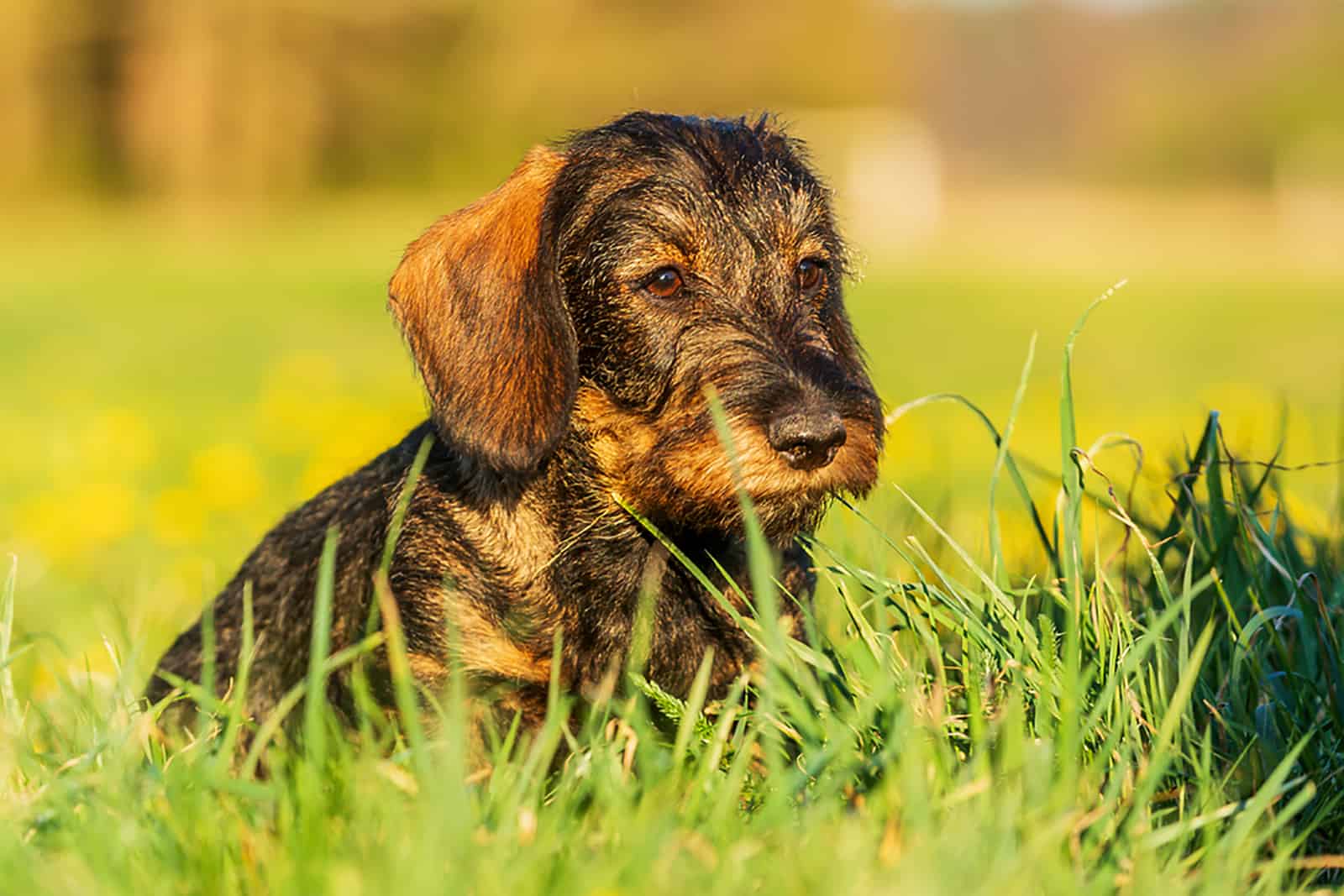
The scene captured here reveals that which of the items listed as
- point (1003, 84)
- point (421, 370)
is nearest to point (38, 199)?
point (421, 370)

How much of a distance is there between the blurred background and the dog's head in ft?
1.32

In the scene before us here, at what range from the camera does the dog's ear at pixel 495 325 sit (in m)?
3.30

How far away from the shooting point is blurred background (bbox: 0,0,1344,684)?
669 cm

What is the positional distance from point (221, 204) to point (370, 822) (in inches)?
1300

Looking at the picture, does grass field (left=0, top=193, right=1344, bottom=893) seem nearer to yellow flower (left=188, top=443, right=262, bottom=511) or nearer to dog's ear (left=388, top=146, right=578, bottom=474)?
yellow flower (left=188, top=443, right=262, bottom=511)

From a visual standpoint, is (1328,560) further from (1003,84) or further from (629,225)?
(1003,84)

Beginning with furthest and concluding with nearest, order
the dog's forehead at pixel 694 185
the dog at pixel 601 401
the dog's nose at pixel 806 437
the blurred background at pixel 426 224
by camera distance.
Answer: the blurred background at pixel 426 224 < the dog's forehead at pixel 694 185 < the dog at pixel 601 401 < the dog's nose at pixel 806 437

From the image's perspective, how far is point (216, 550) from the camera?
6.30 m

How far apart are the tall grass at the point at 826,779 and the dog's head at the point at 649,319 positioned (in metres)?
0.37

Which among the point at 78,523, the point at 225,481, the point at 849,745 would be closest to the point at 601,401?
the point at 849,745

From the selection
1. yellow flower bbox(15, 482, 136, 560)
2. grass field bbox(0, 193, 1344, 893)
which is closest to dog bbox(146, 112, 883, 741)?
grass field bbox(0, 193, 1344, 893)

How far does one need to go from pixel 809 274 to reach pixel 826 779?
1552 mm

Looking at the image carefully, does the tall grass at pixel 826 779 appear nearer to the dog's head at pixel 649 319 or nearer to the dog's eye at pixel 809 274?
the dog's head at pixel 649 319

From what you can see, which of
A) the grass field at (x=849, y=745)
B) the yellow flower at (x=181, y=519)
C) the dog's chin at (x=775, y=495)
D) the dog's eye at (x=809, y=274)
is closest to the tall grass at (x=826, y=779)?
the grass field at (x=849, y=745)
